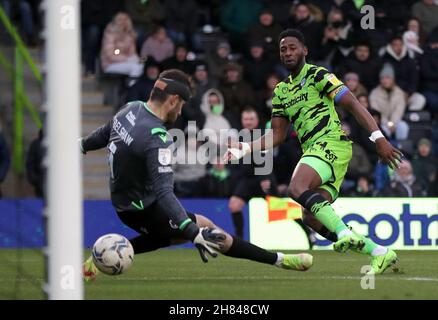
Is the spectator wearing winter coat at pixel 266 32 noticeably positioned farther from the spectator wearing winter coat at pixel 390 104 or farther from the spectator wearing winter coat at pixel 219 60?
the spectator wearing winter coat at pixel 390 104

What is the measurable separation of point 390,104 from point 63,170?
11680mm

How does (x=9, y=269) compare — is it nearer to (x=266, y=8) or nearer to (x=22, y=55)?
(x=22, y=55)

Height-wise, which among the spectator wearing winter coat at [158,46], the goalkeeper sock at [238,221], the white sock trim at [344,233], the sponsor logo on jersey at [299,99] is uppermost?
the spectator wearing winter coat at [158,46]

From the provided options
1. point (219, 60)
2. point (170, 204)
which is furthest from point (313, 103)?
point (219, 60)

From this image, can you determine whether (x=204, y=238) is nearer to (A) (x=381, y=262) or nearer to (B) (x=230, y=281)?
(B) (x=230, y=281)

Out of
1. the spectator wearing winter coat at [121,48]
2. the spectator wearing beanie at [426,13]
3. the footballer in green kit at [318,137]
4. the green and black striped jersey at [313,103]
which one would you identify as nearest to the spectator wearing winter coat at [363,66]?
the spectator wearing beanie at [426,13]

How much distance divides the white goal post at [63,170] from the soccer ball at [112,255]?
8.57ft

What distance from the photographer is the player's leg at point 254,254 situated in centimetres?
1027

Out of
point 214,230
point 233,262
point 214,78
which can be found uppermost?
point 214,78

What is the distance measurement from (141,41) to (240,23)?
5.75 feet

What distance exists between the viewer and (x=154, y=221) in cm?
1037

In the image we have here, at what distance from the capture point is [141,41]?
19.1 m

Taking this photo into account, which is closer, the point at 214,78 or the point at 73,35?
the point at 73,35
